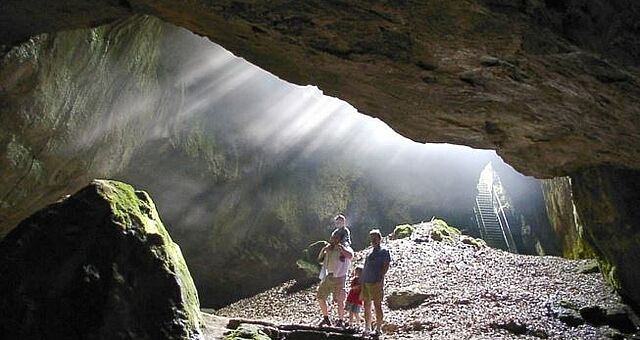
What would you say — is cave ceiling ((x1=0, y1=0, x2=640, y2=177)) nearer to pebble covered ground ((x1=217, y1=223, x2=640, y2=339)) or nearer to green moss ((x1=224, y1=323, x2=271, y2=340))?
green moss ((x1=224, y1=323, x2=271, y2=340))

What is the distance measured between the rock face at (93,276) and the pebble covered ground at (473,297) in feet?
16.2

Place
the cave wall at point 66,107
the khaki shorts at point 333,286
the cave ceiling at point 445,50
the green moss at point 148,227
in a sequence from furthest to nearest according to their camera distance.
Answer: the khaki shorts at point 333,286
the green moss at point 148,227
the cave wall at point 66,107
the cave ceiling at point 445,50

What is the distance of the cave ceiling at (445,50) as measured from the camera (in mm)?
4934

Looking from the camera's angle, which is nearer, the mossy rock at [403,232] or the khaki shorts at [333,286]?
the khaki shorts at [333,286]

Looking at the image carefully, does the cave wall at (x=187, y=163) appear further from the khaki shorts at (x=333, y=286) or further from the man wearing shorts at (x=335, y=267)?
the khaki shorts at (x=333, y=286)

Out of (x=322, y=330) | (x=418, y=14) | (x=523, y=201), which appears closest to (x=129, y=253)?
(x=322, y=330)

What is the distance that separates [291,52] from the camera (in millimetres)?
6379

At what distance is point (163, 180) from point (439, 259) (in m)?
9.68

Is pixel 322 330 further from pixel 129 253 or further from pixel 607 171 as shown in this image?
pixel 607 171

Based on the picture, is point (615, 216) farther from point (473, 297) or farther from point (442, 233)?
point (442, 233)

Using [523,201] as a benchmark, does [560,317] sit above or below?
below

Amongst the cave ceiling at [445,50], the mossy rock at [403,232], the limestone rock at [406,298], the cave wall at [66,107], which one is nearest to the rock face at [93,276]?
the cave wall at [66,107]

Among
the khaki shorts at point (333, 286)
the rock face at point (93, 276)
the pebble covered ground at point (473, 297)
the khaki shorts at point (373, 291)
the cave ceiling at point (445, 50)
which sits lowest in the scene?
the pebble covered ground at point (473, 297)

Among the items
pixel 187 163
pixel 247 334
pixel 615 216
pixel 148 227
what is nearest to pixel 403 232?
pixel 187 163
